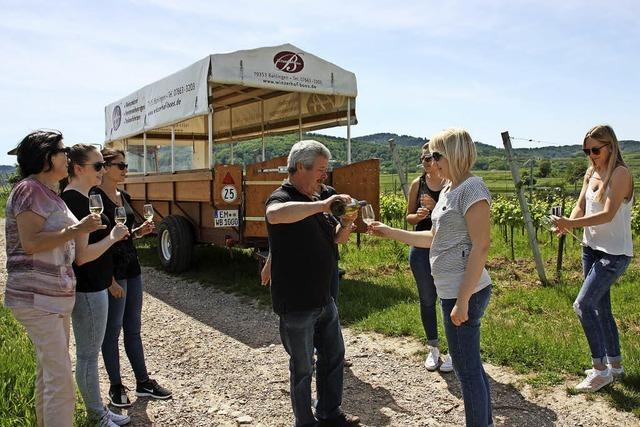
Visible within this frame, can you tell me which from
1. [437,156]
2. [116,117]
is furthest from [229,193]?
[116,117]

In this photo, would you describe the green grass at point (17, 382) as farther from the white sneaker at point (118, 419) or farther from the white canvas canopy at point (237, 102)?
the white canvas canopy at point (237, 102)

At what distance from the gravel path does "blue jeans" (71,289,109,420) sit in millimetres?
466

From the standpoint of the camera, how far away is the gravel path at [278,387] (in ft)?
11.9

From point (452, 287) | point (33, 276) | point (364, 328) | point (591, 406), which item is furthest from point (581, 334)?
point (33, 276)

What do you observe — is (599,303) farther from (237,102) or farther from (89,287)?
(237,102)

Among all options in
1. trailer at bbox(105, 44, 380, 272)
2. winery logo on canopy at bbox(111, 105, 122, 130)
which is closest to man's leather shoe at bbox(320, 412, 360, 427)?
trailer at bbox(105, 44, 380, 272)

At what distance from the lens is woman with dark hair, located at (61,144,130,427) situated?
3123 mm

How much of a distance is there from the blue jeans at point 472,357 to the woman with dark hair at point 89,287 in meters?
1.89

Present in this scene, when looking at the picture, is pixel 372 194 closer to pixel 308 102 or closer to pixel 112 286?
pixel 308 102

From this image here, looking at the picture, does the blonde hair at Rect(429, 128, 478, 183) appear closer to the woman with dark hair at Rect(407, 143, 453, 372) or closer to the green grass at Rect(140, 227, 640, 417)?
the woman with dark hair at Rect(407, 143, 453, 372)

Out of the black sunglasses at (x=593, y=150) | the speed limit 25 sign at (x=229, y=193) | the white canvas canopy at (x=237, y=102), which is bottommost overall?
the speed limit 25 sign at (x=229, y=193)

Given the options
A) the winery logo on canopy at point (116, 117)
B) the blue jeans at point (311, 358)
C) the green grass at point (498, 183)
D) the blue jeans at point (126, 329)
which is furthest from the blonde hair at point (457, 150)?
the green grass at point (498, 183)

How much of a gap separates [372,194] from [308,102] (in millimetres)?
2440

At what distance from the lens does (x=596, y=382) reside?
3803mm
